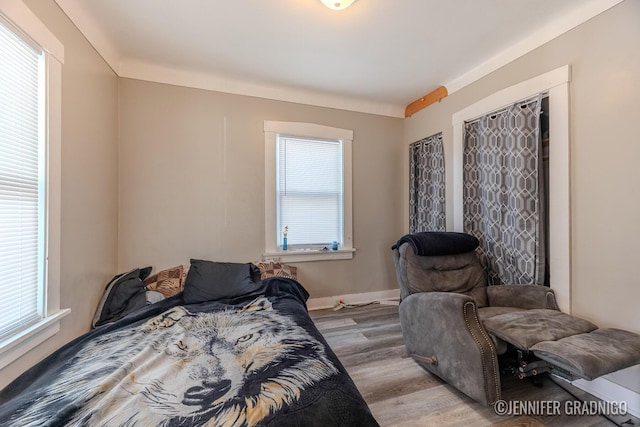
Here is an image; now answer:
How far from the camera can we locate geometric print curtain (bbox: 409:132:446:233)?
116 inches

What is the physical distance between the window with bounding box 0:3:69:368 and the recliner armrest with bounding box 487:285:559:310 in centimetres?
302

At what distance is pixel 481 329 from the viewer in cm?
156

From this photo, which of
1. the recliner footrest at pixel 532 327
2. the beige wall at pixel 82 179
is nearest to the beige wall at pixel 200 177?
the beige wall at pixel 82 179

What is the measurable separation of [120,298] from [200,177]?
1.29 m

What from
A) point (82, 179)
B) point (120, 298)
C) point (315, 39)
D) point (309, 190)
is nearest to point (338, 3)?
point (315, 39)

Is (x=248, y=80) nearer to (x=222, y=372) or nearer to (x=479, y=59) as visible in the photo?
(x=479, y=59)

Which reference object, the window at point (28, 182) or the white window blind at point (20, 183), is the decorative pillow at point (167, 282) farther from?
the white window blind at point (20, 183)

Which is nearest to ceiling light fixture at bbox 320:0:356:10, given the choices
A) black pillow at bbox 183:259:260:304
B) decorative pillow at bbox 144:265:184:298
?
black pillow at bbox 183:259:260:304

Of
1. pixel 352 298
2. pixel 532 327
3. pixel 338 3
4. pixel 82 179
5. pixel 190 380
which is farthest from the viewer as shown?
→ pixel 352 298

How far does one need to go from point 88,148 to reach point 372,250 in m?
3.01

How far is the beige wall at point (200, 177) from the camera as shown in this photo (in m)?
2.51

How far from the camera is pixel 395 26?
6.55 feet

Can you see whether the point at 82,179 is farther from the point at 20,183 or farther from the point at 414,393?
the point at 414,393

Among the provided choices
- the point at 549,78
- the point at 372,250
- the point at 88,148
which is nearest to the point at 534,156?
the point at 549,78
